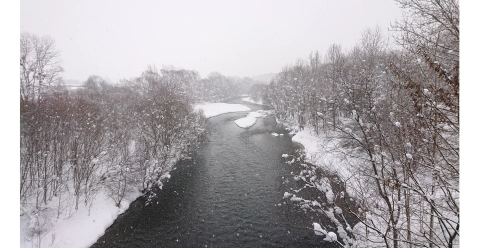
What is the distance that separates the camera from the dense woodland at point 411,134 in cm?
504

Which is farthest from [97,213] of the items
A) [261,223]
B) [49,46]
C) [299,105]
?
[299,105]

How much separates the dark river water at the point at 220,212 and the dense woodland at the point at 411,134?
2.15 metres

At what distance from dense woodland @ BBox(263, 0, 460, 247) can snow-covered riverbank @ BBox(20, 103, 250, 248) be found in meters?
12.6

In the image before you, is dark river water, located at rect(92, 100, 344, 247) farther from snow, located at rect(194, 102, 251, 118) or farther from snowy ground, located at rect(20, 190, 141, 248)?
snow, located at rect(194, 102, 251, 118)

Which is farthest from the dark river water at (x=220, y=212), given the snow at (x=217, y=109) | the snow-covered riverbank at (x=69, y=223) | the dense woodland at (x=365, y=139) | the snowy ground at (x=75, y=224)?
the snow at (x=217, y=109)

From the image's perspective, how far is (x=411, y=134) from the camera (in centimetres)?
664

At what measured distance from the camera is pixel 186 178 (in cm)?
2030

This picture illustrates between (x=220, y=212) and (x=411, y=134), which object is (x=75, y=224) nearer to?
(x=220, y=212)

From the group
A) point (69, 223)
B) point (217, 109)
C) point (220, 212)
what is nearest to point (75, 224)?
point (69, 223)

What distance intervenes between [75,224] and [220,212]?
8660mm

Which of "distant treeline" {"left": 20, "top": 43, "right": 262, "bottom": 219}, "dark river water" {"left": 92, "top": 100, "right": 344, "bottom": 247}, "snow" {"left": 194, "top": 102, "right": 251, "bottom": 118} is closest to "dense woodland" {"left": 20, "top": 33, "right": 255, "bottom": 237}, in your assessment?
"distant treeline" {"left": 20, "top": 43, "right": 262, "bottom": 219}

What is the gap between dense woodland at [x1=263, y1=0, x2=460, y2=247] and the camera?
504 cm

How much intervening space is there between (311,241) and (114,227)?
38.5ft
